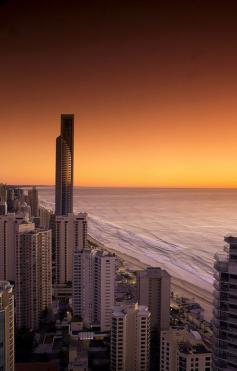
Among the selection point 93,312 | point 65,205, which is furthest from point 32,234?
point 65,205

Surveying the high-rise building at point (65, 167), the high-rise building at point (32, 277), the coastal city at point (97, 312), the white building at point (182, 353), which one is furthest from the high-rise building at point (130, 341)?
the high-rise building at point (65, 167)

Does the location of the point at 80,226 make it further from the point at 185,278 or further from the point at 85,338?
the point at 85,338

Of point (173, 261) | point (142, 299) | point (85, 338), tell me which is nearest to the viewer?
point (85, 338)

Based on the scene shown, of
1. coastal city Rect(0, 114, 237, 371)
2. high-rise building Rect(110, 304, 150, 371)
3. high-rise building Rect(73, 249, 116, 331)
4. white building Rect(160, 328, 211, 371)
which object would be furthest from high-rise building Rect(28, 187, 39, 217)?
white building Rect(160, 328, 211, 371)

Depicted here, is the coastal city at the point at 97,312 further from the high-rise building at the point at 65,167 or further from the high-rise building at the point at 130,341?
the high-rise building at the point at 65,167

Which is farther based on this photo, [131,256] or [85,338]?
[131,256]

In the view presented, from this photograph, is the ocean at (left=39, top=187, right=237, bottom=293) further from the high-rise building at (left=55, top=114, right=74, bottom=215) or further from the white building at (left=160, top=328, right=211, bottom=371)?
the white building at (left=160, top=328, right=211, bottom=371)
